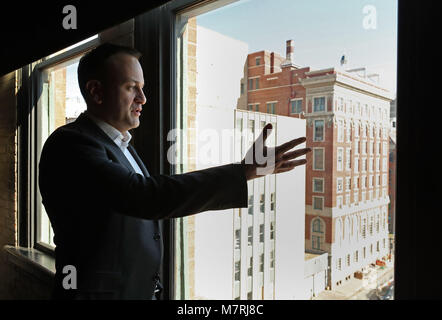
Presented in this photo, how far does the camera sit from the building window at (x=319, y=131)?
1.15 meters

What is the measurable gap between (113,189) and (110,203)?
39 mm

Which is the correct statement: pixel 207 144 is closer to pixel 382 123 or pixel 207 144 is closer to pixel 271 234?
pixel 271 234

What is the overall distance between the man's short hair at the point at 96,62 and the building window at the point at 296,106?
55 cm

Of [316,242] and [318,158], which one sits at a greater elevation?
[318,158]

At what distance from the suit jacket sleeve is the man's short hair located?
0.76 feet

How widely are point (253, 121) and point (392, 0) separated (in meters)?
0.61

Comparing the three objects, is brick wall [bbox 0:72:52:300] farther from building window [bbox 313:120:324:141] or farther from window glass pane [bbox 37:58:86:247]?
building window [bbox 313:120:324:141]

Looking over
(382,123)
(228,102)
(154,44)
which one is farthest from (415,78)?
(154,44)

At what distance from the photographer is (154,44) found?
1.51 m

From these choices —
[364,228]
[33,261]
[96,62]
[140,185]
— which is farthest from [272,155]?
[33,261]

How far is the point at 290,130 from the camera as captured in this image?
1249 millimetres

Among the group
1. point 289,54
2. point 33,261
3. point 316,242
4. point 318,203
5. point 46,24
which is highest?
point 46,24

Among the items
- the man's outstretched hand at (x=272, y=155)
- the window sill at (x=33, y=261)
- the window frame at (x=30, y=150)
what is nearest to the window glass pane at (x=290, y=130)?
the man's outstretched hand at (x=272, y=155)

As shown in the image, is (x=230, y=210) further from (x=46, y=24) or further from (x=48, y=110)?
(x=48, y=110)
